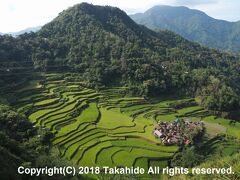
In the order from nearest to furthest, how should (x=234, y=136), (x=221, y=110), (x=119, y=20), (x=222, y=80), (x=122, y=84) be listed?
(x=234, y=136), (x=221, y=110), (x=122, y=84), (x=222, y=80), (x=119, y=20)

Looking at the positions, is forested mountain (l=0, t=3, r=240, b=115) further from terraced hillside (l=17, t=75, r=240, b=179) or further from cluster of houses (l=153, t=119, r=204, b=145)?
cluster of houses (l=153, t=119, r=204, b=145)

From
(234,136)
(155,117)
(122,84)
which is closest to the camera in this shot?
(234,136)

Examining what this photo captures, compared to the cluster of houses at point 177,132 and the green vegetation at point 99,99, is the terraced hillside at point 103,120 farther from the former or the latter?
the cluster of houses at point 177,132

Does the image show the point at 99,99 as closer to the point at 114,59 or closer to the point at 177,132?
the point at 177,132

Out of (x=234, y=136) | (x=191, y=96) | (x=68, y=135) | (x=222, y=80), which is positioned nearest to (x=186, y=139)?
(x=234, y=136)

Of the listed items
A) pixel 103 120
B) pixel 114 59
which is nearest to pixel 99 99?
A: pixel 103 120

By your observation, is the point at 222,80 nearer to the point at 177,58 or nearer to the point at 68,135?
the point at 177,58
